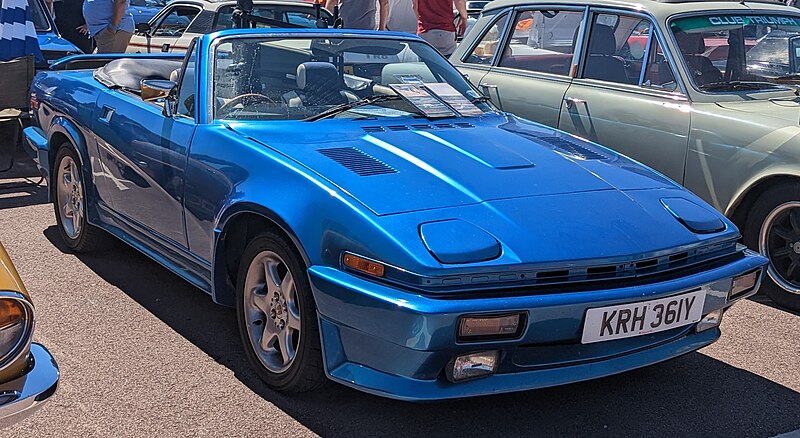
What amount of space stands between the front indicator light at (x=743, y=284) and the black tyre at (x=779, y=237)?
1.25 metres

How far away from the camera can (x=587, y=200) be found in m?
3.44

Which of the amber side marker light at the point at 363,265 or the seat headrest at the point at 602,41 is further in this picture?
the seat headrest at the point at 602,41

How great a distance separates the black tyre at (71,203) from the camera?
17.0 feet

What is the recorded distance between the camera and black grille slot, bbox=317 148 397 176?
3.45 m

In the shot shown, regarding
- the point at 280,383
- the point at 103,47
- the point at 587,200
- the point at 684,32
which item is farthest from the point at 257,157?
the point at 103,47

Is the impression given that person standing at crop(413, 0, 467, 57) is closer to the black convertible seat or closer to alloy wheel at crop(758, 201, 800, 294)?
the black convertible seat

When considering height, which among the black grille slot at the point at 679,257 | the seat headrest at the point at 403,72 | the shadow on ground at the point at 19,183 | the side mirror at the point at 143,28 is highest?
the seat headrest at the point at 403,72

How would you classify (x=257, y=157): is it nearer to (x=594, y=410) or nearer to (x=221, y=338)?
(x=221, y=338)

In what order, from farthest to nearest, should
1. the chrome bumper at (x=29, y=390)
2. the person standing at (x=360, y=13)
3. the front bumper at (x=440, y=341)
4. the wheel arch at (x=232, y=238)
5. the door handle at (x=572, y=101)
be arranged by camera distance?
the person standing at (x=360, y=13) → the door handle at (x=572, y=101) → the wheel arch at (x=232, y=238) → the front bumper at (x=440, y=341) → the chrome bumper at (x=29, y=390)

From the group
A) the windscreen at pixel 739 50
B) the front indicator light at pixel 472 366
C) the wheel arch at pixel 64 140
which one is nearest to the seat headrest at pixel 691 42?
the windscreen at pixel 739 50

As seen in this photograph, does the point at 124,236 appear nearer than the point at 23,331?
No

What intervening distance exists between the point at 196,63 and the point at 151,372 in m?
1.46

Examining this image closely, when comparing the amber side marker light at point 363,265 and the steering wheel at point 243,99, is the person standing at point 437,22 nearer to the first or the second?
the steering wheel at point 243,99

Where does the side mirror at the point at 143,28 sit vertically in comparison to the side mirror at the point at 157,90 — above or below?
below
